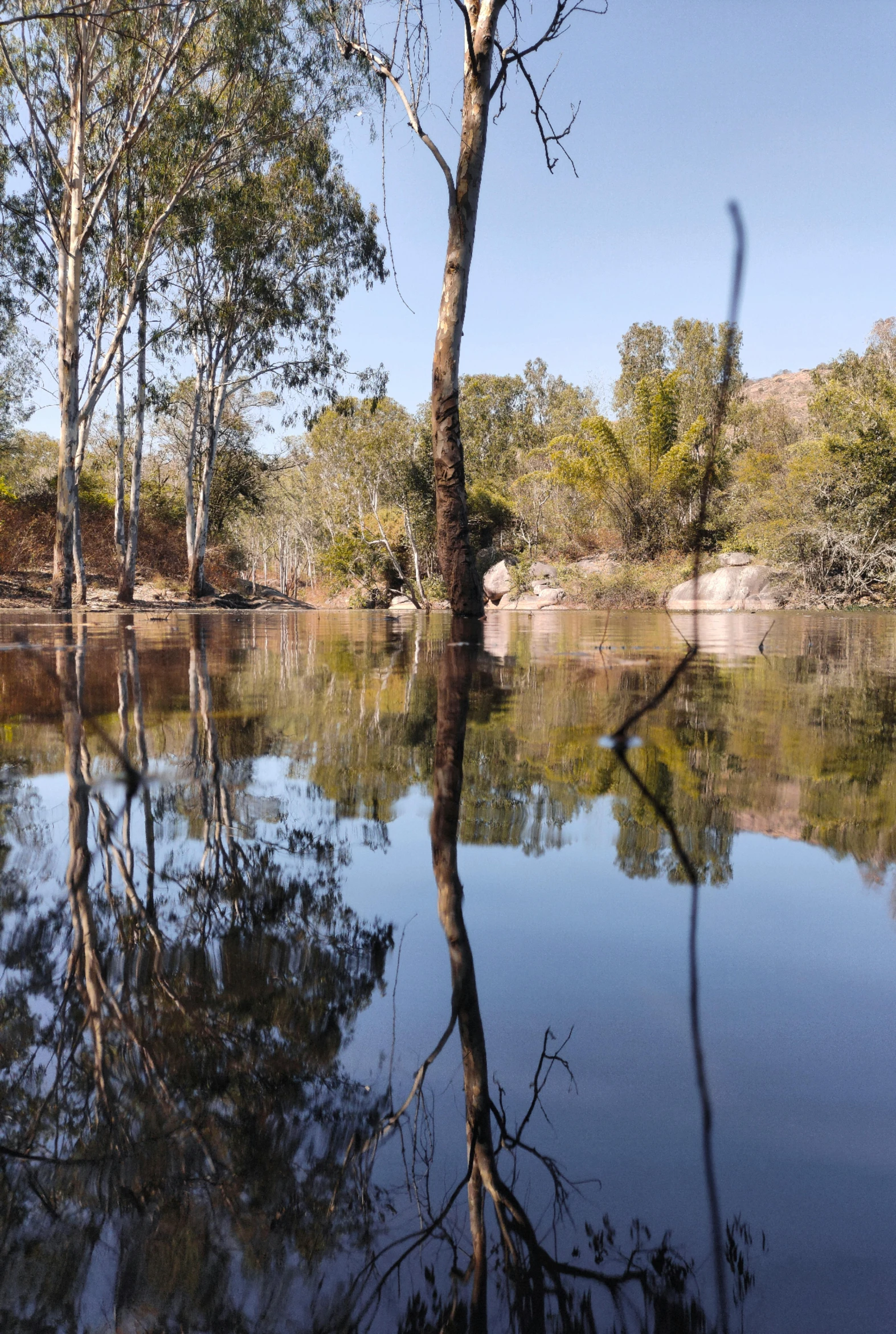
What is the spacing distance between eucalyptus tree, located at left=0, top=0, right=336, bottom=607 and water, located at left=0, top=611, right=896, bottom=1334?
39.9ft

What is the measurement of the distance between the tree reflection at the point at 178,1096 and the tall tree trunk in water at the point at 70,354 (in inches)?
482

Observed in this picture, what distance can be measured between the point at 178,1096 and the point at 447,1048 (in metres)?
0.21

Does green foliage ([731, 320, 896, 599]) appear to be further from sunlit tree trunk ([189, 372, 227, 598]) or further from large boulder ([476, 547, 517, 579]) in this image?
sunlit tree trunk ([189, 372, 227, 598])

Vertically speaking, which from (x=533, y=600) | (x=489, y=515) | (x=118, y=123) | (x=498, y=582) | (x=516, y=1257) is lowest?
(x=516, y=1257)

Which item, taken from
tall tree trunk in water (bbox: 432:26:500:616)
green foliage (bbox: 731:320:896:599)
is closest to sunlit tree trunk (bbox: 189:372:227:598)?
green foliage (bbox: 731:320:896:599)

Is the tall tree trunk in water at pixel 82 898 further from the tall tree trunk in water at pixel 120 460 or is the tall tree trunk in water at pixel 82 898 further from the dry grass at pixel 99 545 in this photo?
the dry grass at pixel 99 545

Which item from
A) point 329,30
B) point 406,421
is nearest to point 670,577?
point 406,421

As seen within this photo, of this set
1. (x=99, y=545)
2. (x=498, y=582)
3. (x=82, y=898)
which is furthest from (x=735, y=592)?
(x=99, y=545)

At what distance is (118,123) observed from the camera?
1299cm

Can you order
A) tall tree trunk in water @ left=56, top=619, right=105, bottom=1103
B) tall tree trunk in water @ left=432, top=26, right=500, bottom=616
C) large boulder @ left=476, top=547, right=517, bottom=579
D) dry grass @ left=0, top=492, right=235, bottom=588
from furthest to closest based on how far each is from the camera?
large boulder @ left=476, top=547, right=517, bottom=579, dry grass @ left=0, top=492, right=235, bottom=588, tall tree trunk in water @ left=432, top=26, right=500, bottom=616, tall tree trunk in water @ left=56, top=619, right=105, bottom=1103

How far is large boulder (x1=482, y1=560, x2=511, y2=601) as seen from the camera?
82.1ft

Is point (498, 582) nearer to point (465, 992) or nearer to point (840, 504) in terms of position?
point (840, 504)

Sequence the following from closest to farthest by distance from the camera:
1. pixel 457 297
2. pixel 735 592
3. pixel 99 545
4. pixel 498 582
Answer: pixel 457 297 → pixel 735 592 → pixel 498 582 → pixel 99 545

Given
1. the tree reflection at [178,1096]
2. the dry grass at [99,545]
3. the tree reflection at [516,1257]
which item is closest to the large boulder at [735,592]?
the dry grass at [99,545]
